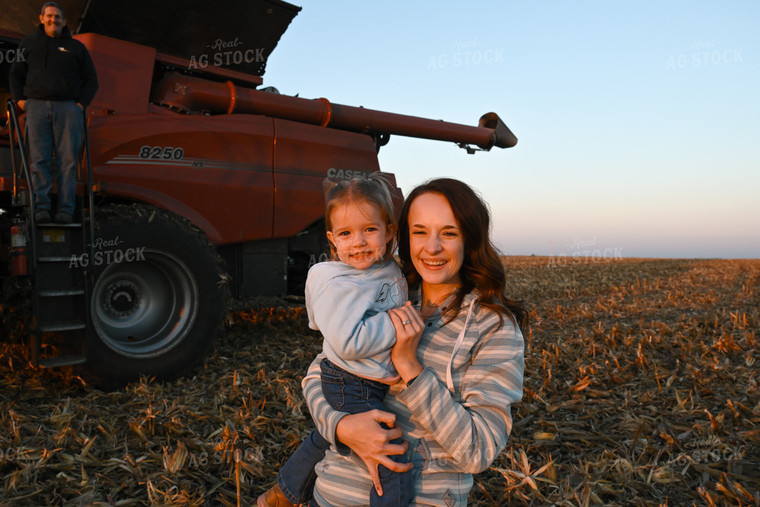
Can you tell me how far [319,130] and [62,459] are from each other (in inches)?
169

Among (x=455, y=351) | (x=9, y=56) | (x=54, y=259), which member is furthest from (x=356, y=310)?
(x=9, y=56)

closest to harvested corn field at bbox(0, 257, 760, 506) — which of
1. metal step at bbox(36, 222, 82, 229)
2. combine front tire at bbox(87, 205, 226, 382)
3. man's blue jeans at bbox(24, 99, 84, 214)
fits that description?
combine front tire at bbox(87, 205, 226, 382)

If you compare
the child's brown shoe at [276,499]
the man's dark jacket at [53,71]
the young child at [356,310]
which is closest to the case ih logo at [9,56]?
the man's dark jacket at [53,71]

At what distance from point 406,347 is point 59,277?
3685 millimetres

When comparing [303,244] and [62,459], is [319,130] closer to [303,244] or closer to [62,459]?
[303,244]

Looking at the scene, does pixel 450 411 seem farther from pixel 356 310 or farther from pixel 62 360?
pixel 62 360

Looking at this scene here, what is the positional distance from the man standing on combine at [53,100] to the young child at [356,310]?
3.24 meters

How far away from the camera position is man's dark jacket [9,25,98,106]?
4.44 metres

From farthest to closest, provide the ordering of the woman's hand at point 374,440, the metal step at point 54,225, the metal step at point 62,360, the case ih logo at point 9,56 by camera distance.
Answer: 1. the case ih logo at point 9,56
2. the metal step at point 54,225
3. the metal step at point 62,360
4. the woman's hand at point 374,440

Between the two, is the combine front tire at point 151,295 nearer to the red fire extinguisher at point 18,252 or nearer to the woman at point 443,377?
the red fire extinguisher at point 18,252

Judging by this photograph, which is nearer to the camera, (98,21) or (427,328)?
(427,328)

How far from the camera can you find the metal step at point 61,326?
4.06 metres

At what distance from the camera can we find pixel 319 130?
252 inches

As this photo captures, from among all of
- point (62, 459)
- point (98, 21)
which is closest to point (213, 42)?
point (98, 21)
